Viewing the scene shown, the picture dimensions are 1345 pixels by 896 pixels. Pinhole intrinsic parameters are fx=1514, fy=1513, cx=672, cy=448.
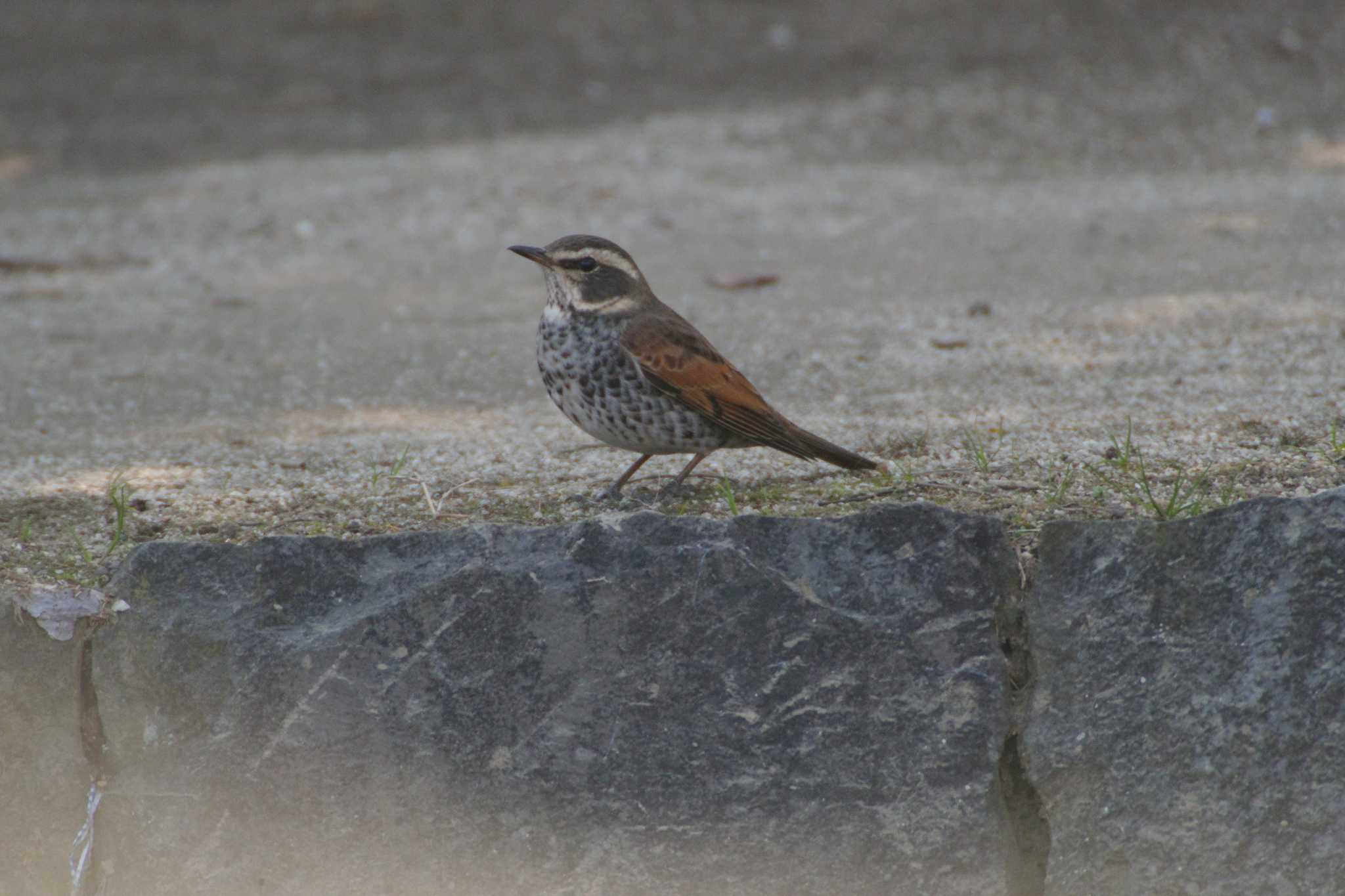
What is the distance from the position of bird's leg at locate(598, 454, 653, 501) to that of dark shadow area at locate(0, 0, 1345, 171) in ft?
19.4

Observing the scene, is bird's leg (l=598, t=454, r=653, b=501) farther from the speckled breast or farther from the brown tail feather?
the brown tail feather

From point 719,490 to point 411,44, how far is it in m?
8.03

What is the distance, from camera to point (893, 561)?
3746 millimetres

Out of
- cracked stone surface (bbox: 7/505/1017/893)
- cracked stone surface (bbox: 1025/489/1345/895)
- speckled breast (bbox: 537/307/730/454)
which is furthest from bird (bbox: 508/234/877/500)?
cracked stone surface (bbox: 1025/489/1345/895)

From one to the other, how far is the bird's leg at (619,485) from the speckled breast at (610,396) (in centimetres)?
10

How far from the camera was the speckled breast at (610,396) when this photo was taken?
13.6ft

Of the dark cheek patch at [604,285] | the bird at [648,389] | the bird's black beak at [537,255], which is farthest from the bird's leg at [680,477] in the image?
the bird's black beak at [537,255]

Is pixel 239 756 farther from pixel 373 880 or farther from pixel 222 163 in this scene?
pixel 222 163

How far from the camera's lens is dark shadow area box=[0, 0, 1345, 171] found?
10.1 m

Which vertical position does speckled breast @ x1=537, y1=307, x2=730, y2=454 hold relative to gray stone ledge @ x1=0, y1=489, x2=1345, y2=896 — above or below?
above

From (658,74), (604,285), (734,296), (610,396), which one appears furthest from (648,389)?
(658,74)

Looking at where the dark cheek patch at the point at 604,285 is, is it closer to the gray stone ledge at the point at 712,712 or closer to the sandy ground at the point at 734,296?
the sandy ground at the point at 734,296

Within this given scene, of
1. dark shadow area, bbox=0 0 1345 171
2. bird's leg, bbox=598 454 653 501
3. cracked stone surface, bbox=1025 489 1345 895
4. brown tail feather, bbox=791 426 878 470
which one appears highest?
dark shadow area, bbox=0 0 1345 171

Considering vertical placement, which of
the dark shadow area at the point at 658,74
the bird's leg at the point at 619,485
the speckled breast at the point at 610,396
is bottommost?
the bird's leg at the point at 619,485
